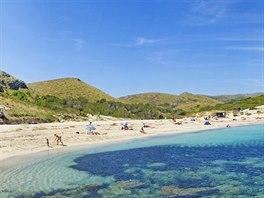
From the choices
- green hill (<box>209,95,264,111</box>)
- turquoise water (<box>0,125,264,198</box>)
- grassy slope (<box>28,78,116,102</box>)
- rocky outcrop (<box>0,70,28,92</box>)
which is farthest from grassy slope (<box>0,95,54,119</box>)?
green hill (<box>209,95,264,111</box>)

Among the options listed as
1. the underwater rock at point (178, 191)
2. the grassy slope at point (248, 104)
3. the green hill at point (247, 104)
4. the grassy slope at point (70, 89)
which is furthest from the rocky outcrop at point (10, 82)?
the underwater rock at point (178, 191)

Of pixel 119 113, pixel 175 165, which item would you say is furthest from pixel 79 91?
pixel 175 165

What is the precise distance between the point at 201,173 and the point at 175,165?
13.4ft

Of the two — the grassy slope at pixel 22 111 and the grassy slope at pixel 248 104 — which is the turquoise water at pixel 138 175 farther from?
the grassy slope at pixel 248 104

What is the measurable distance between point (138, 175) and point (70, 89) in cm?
11022

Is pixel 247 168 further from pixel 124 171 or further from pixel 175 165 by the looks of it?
pixel 124 171

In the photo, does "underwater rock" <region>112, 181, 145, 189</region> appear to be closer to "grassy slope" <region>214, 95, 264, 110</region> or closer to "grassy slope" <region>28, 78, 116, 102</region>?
"grassy slope" <region>28, 78, 116, 102</region>

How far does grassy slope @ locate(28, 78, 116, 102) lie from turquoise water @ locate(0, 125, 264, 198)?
87.8 meters

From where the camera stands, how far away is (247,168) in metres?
25.8

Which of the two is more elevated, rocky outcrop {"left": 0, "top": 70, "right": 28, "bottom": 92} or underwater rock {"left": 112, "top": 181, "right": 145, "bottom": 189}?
rocky outcrop {"left": 0, "top": 70, "right": 28, "bottom": 92}

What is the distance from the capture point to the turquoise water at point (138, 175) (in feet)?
61.4

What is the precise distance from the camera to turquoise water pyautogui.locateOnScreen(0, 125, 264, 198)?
61.4 ft

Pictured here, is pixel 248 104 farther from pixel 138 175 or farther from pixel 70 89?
pixel 138 175

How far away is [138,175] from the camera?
23625 mm
